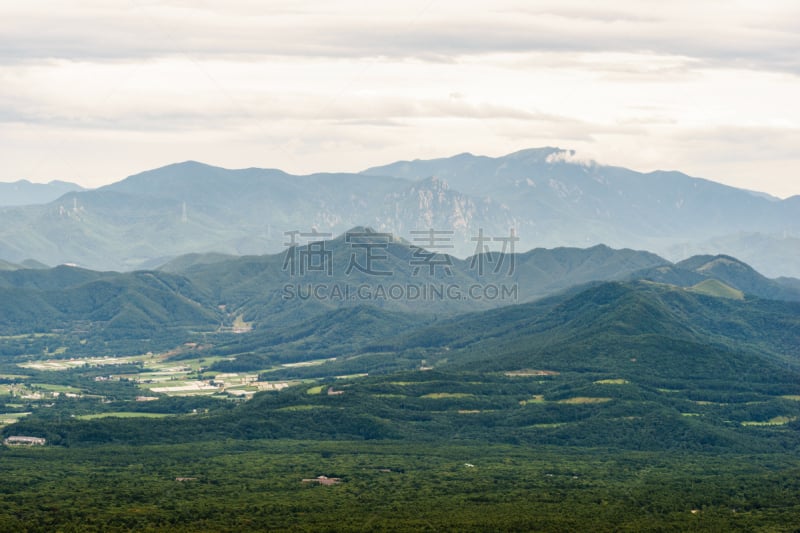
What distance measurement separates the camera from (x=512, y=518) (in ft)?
452

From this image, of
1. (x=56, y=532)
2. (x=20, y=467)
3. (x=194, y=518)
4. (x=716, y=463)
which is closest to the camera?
(x=56, y=532)

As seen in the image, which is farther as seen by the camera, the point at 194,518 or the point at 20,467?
the point at 20,467

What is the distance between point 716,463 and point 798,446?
74.8 feet

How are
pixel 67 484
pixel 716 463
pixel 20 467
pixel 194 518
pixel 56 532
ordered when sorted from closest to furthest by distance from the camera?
pixel 56 532 < pixel 194 518 < pixel 67 484 < pixel 20 467 < pixel 716 463

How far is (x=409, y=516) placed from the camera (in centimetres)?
13900

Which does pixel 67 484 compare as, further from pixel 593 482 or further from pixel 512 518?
pixel 593 482

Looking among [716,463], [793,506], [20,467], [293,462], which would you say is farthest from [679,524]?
[20,467]

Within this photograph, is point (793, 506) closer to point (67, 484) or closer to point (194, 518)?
point (194, 518)

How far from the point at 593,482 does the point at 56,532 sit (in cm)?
6618

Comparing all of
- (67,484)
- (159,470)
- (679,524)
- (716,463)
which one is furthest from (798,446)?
(67,484)

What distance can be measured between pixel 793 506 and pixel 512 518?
31.4 m

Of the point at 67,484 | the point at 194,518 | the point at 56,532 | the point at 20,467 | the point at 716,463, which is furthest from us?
the point at 716,463

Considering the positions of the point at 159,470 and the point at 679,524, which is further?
the point at 159,470

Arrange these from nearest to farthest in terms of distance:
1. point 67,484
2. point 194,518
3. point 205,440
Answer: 1. point 194,518
2. point 67,484
3. point 205,440
